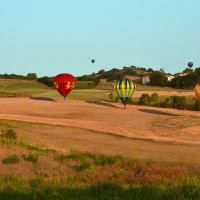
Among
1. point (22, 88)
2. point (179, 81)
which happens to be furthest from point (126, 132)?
point (179, 81)

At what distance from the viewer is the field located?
8.55 meters

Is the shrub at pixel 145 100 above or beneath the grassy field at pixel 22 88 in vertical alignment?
beneath

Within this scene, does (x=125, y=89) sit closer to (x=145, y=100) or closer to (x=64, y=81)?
(x=145, y=100)

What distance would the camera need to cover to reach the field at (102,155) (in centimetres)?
855

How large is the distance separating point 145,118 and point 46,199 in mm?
42085

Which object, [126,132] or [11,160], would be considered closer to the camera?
[11,160]

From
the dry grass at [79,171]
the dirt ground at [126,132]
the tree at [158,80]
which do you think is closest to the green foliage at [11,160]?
the dry grass at [79,171]

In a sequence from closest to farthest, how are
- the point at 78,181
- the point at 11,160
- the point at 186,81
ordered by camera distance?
the point at 78,181 → the point at 11,160 → the point at 186,81

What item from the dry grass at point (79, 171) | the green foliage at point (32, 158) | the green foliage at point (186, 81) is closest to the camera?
the dry grass at point (79, 171)

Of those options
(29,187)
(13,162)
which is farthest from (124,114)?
(29,187)

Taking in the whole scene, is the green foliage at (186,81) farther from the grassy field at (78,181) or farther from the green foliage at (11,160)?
the green foliage at (11,160)

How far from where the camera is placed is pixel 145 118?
162 ft

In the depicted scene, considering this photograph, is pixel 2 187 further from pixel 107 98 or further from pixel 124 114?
pixel 107 98

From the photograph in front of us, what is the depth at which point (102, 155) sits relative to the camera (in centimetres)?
1917
